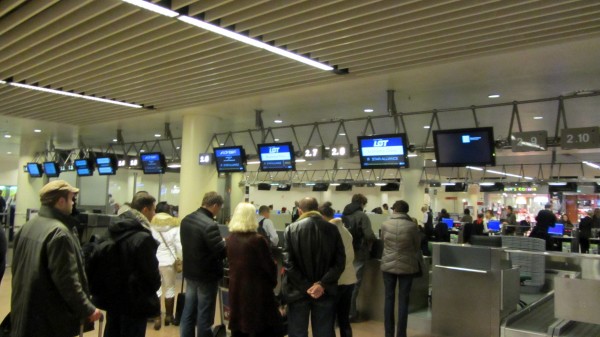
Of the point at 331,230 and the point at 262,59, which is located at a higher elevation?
the point at 262,59

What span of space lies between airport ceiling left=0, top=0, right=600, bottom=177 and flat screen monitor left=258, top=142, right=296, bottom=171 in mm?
702

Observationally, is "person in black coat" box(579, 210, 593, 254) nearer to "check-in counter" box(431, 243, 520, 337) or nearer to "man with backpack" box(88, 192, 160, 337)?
"check-in counter" box(431, 243, 520, 337)

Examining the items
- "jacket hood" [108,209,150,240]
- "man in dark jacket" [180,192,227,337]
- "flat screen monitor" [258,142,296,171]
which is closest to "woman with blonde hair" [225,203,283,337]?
"man in dark jacket" [180,192,227,337]

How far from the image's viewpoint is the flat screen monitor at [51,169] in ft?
49.6

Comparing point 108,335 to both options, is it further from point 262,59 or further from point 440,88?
point 440,88

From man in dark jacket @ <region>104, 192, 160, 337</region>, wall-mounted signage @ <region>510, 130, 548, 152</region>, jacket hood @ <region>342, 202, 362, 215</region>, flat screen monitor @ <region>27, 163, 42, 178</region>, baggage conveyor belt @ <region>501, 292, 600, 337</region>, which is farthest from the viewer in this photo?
flat screen monitor @ <region>27, 163, 42, 178</region>

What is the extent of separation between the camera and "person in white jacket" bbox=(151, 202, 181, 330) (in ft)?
20.0

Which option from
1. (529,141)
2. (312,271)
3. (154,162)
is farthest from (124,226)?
(154,162)

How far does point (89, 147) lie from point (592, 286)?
15612 millimetres

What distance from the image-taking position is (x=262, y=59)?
6035mm

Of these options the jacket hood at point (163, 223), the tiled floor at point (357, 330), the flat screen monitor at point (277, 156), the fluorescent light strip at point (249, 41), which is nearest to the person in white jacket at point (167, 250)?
the jacket hood at point (163, 223)

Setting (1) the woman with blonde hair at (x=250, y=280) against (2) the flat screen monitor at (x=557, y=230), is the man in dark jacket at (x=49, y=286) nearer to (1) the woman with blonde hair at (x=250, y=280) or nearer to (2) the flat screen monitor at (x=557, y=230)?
(1) the woman with blonde hair at (x=250, y=280)

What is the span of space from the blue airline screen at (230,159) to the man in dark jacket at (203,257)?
5.90m

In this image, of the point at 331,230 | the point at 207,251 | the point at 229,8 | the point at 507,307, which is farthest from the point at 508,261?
the point at 229,8
